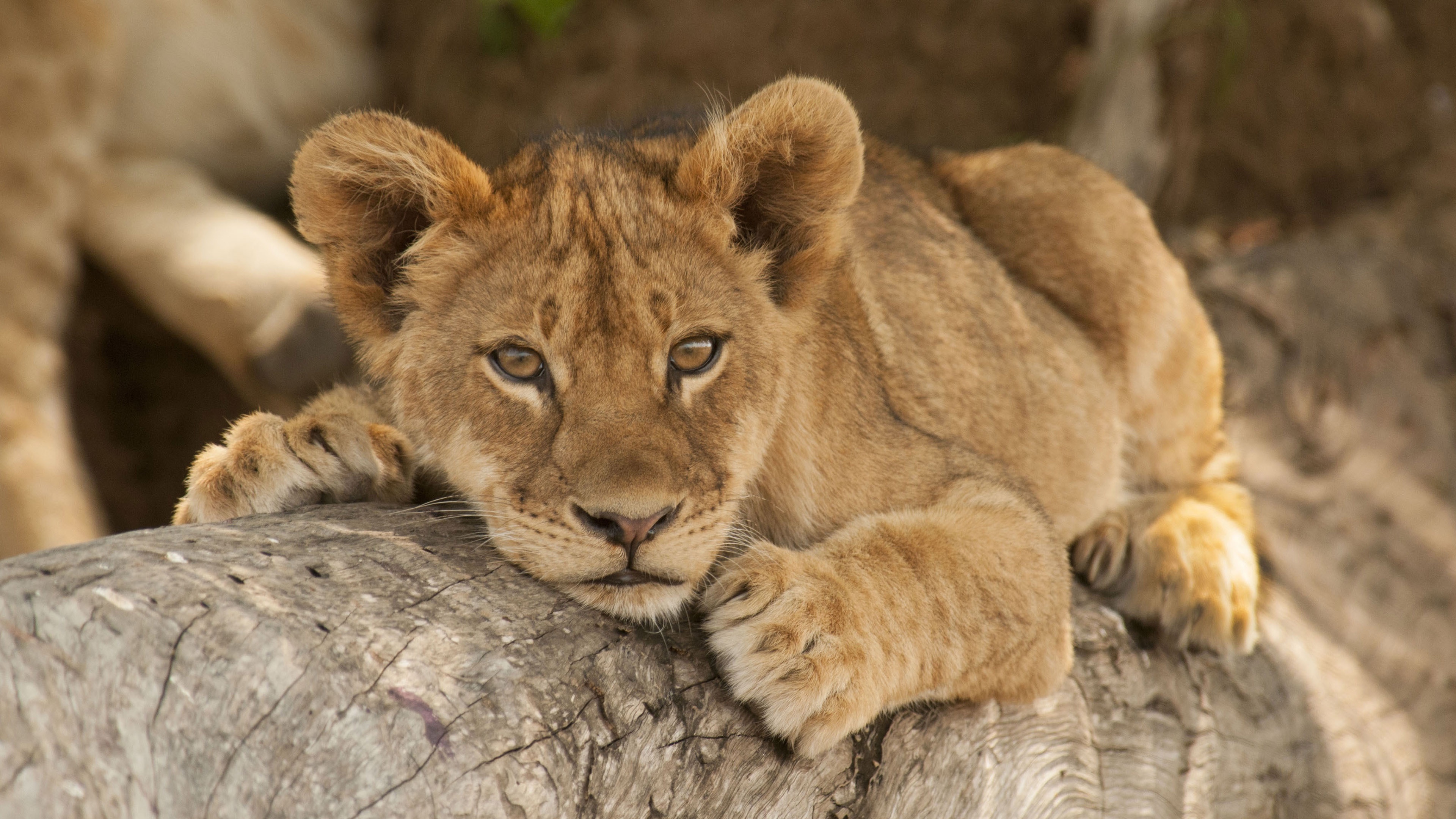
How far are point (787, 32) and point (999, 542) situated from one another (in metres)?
5.56

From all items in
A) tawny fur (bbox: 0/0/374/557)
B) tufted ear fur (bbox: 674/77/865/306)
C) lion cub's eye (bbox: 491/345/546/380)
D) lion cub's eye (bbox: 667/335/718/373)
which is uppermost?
tufted ear fur (bbox: 674/77/865/306)

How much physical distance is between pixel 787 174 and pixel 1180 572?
181 centimetres

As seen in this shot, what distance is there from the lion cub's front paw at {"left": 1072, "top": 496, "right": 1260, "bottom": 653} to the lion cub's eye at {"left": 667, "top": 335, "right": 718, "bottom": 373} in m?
1.76

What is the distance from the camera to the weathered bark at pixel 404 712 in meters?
1.89

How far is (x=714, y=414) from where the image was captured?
111 inches

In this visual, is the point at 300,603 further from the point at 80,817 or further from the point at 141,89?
the point at 141,89

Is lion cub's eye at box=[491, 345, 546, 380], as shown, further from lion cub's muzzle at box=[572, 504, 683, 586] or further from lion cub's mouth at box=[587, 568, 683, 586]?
lion cub's mouth at box=[587, 568, 683, 586]

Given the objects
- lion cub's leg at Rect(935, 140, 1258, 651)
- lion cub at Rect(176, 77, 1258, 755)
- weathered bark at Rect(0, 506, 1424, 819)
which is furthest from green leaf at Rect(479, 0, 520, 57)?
weathered bark at Rect(0, 506, 1424, 819)

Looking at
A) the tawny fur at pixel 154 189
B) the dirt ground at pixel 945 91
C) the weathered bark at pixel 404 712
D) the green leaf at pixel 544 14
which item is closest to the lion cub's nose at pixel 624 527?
the weathered bark at pixel 404 712

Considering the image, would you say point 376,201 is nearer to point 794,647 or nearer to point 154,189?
point 794,647

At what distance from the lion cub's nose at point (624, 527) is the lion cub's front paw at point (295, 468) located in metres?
0.75

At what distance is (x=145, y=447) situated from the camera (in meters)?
8.30

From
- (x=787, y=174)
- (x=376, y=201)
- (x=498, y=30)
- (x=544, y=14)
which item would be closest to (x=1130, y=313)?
(x=787, y=174)

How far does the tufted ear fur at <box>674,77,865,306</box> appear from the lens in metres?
2.86
